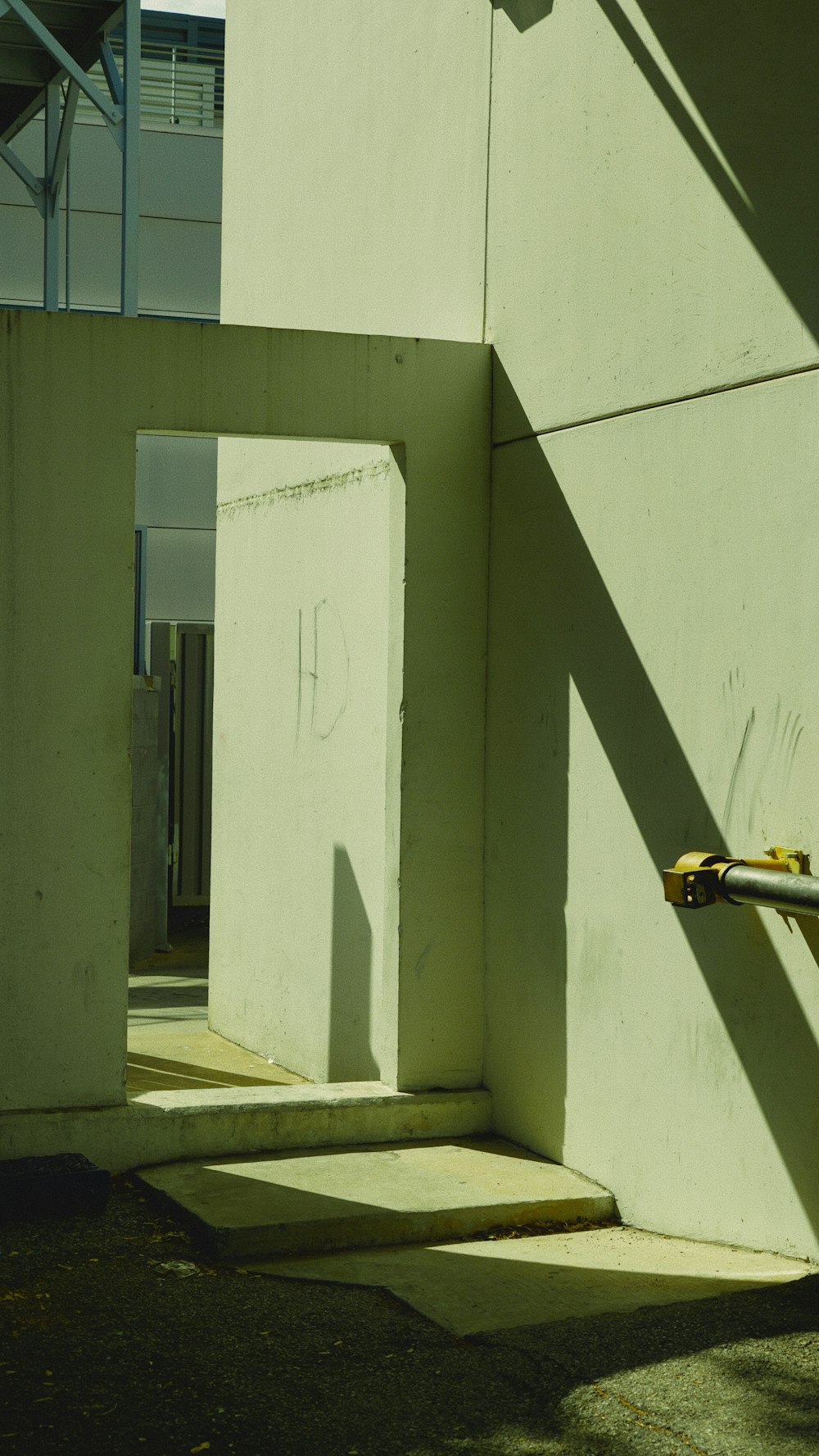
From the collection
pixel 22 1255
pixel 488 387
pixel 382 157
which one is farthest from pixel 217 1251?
pixel 382 157

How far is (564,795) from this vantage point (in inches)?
235

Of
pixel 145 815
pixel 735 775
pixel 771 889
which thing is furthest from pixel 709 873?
pixel 145 815

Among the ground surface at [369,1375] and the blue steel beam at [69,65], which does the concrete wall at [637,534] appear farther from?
the blue steel beam at [69,65]

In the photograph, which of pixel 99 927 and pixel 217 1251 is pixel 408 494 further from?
pixel 217 1251

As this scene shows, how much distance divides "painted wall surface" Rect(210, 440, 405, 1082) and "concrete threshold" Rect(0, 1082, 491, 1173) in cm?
32

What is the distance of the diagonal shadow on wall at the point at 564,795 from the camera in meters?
4.71

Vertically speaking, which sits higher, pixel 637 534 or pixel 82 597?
pixel 637 534

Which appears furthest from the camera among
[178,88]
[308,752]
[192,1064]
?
[178,88]

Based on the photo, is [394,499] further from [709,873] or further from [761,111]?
[709,873]

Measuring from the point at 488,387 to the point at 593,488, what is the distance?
102 centimetres

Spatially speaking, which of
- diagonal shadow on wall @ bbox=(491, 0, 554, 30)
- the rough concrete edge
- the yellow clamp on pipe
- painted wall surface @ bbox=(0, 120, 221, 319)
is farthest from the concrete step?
painted wall surface @ bbox=(0, 120, 221, 319)

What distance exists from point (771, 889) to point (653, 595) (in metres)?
1.35

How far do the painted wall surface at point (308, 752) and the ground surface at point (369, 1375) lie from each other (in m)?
2.01

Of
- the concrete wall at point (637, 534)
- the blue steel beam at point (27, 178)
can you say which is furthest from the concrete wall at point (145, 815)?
the concrete wall at point (637, 534)
